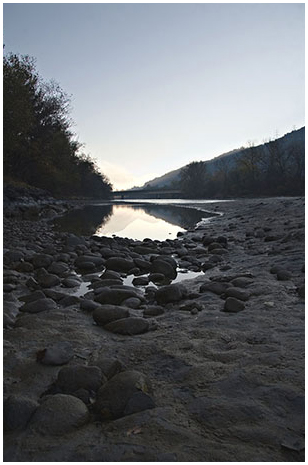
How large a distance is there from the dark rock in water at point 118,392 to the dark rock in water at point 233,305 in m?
1.82

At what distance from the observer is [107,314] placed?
363 centimetres

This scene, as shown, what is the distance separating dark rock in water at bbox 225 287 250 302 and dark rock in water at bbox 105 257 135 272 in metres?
2.54

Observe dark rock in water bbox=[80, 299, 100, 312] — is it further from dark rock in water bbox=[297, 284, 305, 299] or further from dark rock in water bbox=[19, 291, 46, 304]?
dark rock in water bbox=[297, 284, 305, 299]

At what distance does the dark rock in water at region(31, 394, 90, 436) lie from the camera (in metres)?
1.84

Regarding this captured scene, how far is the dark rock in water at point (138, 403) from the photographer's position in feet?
6.45

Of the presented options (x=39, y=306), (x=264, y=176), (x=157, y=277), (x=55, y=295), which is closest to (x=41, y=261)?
(x=55, y=295)

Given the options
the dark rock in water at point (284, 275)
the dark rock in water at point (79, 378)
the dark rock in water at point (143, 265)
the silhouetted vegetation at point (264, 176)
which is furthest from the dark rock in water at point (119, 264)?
the silhouetted vegetation at point (264, 176)

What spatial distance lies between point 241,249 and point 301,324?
532 centimetres

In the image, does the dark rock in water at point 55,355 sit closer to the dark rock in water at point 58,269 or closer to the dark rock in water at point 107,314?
the dark rock in water at point 107,314

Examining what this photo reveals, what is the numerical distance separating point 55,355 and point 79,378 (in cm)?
51

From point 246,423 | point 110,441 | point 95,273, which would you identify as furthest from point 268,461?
point 95,273

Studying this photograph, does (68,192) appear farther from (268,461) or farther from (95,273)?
(268,461)

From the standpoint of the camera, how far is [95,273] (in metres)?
6.22

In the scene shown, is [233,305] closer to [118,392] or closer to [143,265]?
[118,392]
